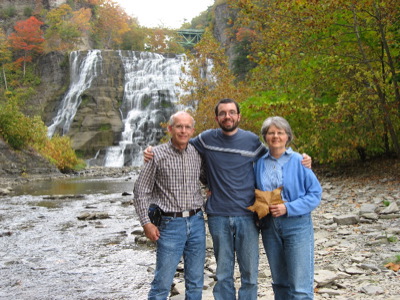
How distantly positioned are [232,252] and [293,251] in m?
0.62

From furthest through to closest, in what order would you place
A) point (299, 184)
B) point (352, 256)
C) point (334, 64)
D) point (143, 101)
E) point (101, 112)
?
point (101, 112) < point (143, 101) < point (334, 64) < point (352, 256) < point (299, 184)

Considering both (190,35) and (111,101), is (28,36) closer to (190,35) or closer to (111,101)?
(111,101)

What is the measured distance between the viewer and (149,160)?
13.6ft

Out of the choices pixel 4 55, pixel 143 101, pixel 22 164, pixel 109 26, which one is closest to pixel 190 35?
pixel 109 26

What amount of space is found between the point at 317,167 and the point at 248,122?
4.36m

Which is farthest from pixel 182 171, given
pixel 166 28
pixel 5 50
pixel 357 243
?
pixel 166 28

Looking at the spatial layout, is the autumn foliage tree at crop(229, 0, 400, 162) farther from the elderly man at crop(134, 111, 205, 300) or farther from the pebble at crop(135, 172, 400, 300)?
the elderly man at crop(134, 111, 205, 300)

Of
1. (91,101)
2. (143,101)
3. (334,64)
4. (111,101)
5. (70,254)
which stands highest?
(91,101)

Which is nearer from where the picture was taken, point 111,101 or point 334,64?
point 334,64

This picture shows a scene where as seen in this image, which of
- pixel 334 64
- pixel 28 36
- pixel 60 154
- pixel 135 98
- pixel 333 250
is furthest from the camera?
pixel 28 36

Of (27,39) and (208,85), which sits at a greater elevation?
(27,39)

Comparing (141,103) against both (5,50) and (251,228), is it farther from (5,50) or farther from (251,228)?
(251,228)

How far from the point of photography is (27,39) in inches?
2301

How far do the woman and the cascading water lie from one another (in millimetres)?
37901
